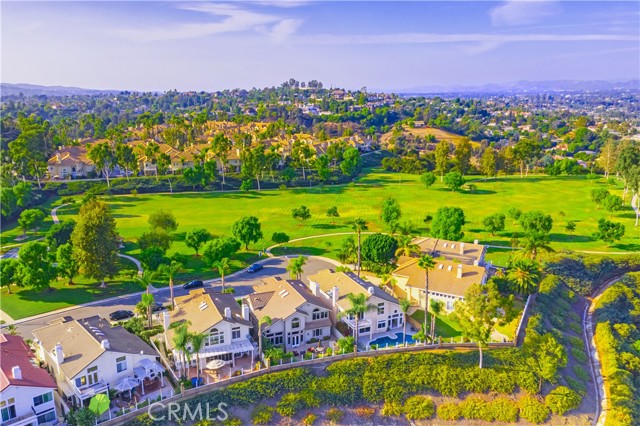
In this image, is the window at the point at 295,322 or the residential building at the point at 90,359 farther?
the window at the point at 295,322

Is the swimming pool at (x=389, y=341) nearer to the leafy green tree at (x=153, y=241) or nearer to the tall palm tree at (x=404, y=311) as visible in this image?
the tall palm tree at (x=404, y=311)

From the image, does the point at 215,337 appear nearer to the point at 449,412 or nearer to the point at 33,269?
the point at 449,412

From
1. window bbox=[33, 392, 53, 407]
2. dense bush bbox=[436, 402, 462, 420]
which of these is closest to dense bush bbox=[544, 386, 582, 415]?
dense bush bbox=[436, 402, 462, 420]

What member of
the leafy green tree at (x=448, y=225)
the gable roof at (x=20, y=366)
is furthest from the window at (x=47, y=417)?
the leafy green tree at (x=448, y=225)

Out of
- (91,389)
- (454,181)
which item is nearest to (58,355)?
(91,389)

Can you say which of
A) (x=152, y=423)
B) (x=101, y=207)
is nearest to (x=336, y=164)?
(x=101, y=207)

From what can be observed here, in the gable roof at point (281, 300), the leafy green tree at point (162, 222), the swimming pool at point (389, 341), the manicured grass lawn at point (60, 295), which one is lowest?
the swimming pool at point (389, 341)

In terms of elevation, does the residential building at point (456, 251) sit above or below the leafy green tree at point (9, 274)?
below
